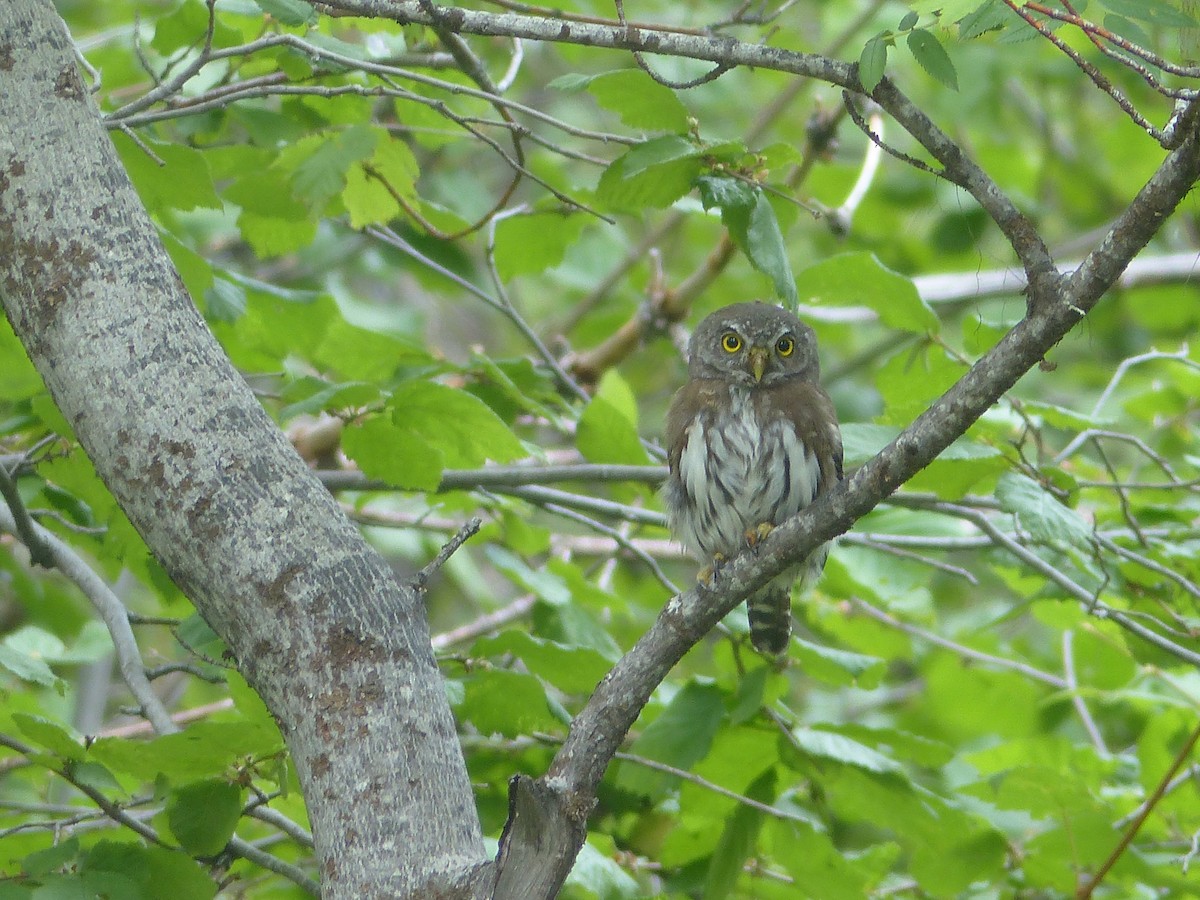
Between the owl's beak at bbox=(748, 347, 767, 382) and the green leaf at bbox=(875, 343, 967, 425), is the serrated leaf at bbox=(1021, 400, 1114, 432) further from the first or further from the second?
Result: the owl's beak at bbox=(748, 347, 767, 382)

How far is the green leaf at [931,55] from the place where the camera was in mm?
2391

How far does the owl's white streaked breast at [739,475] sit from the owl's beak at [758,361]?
0.09 meters

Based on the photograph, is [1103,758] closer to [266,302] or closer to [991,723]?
[991,723]

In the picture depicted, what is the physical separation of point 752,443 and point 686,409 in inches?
12.6

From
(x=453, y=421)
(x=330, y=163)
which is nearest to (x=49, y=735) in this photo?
(x=453, y=421)

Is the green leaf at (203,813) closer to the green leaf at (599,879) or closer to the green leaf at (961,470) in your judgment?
the green leaf at (599,879)

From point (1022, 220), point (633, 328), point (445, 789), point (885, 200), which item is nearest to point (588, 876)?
point (445, 789)

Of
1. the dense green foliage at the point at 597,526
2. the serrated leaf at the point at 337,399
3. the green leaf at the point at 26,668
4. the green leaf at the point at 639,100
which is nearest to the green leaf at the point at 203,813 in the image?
the dense green foliage at the point at 597,526

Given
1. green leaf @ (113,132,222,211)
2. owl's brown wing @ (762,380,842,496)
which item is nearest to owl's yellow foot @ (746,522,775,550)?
owl's brown wing @ (762,380,842,496)

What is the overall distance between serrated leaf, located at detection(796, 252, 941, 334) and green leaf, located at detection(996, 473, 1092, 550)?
1.73 ft

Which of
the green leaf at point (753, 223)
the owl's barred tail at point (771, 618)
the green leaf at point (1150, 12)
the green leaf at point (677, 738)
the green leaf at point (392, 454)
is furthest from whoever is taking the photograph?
the owl's barred tail at point (771, 618)

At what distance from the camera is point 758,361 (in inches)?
161

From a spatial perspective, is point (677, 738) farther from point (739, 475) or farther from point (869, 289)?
point (869, 289)

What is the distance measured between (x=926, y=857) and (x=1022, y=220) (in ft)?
7.34
